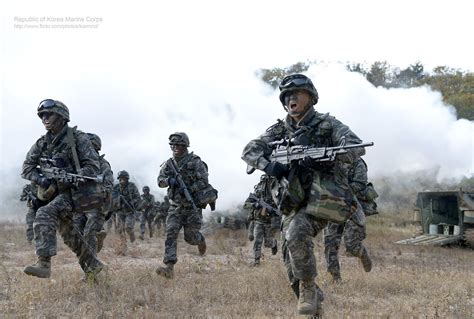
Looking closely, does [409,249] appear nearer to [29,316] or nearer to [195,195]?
[195,195]

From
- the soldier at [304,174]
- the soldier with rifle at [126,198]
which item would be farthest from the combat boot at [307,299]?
the soldier with rifle at [126,198]

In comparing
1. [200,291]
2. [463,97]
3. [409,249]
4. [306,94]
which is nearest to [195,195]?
[200,291]

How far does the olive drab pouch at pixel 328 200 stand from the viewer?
4.69 m

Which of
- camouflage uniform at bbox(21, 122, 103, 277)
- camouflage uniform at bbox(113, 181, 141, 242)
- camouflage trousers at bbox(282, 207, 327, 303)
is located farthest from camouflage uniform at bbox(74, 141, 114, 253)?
camouflage uniform at bbox(113, 181, 141, 242)

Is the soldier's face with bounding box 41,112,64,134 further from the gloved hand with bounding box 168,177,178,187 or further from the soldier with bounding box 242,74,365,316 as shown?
the soldier with bounding box 242,74,365,316

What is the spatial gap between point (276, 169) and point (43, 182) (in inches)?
106

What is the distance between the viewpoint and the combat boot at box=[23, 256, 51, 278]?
5.50 meters

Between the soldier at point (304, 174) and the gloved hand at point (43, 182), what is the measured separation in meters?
2.28

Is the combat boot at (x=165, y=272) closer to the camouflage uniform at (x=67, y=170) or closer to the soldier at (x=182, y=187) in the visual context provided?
the soldier at (x=182, y=187)

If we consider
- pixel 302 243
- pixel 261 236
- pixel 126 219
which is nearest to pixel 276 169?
pixel 302 243

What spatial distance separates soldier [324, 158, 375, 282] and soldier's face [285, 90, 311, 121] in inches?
99.0

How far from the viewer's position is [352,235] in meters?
7.84

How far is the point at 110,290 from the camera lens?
5.85 meters

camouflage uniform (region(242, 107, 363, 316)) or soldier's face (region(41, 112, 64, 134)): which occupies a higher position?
soldier's face (region(41, 112, 64, 134))
